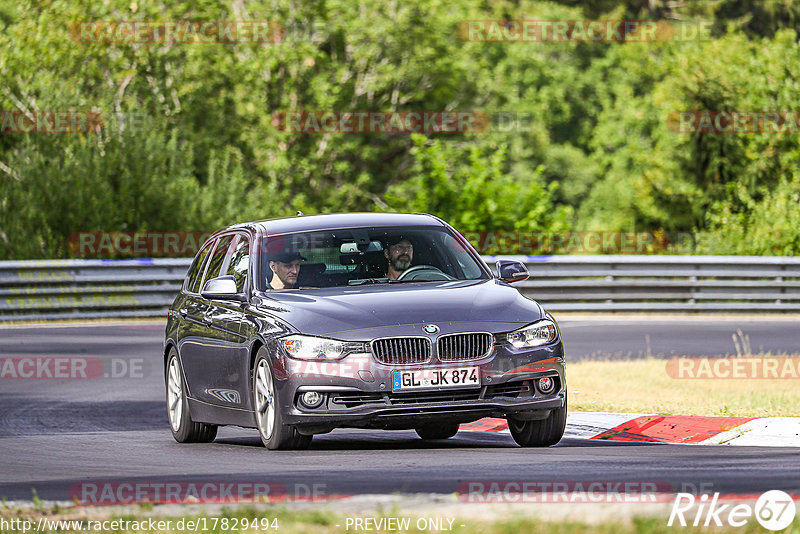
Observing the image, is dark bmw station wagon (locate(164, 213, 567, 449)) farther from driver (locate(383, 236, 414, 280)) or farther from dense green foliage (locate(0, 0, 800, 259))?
dense green foliage (locate(0, 0, 800, 259))

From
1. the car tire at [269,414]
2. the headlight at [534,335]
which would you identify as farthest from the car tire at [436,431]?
the headlight at [534,335]

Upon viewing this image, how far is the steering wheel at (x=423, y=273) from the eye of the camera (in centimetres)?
1090

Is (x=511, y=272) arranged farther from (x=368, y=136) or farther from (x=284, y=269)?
(x=368, y=136)

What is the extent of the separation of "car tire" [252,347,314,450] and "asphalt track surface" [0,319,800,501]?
0.13m

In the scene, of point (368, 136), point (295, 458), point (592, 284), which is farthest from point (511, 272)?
point (368, 136)

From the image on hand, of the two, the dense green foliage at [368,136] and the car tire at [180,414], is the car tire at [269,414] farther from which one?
the dense green foliage at [368,136]

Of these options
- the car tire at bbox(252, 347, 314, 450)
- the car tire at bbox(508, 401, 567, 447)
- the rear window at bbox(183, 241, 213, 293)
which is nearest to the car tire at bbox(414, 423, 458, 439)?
the car tire at bbox(508, 401, 567, 447)

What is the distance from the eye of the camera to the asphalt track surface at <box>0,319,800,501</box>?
814 centimetres

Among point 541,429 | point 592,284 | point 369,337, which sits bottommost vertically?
point 592,284

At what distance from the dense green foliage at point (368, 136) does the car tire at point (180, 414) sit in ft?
59.3

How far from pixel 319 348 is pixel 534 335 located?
1.42 metres

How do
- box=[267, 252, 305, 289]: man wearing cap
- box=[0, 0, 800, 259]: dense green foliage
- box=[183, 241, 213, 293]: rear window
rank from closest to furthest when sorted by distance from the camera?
1. box=[267, 252, 305, 289]: man wearing cap
2. box=[183, 241, 213, 293]: rear window
3. box=[0, 0, 800, 259]: dense green foliage

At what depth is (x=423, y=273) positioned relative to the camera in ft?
36.0

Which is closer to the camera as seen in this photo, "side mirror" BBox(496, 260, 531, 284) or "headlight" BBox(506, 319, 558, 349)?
"headlight" BBox(506, 319, 558, 349)
